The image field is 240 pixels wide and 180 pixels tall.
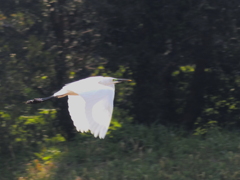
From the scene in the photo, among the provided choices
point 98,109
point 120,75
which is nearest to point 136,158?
point 120,75

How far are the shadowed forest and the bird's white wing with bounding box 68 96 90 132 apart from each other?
1008mm

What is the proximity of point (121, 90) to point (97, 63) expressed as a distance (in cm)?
45

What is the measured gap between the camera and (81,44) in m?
5.23

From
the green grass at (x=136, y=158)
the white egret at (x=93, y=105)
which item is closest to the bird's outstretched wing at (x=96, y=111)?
the white egret at (x=93, y=105)

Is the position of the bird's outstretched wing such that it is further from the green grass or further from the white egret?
the green grass

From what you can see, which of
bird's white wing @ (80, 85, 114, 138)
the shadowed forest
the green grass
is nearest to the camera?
bird's white wing @ (80, 85, 114, 138)

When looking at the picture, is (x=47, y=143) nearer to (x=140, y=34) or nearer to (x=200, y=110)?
(x=140, y=34)

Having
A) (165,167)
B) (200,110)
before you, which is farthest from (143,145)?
(200,110)

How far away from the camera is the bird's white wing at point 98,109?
325 centimetres

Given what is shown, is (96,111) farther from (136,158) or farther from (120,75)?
(120,75)

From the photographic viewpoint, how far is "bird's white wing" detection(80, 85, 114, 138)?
3248 millimetres

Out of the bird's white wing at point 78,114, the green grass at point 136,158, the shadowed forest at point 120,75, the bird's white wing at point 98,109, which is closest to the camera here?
the bird's white wing at point 98,109

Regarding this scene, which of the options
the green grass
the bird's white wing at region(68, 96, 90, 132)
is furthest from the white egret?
the green grass

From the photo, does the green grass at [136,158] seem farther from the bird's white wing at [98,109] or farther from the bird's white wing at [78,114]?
the bird's white wing at [98,109]
